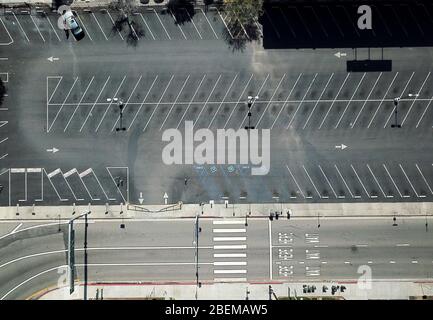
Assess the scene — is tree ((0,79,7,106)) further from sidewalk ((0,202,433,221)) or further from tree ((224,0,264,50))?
tree ((224,0,264,50))

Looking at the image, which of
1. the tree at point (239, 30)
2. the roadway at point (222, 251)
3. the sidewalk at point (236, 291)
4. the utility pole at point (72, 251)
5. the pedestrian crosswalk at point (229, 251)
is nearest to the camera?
the sidewalk at point (236, 291)

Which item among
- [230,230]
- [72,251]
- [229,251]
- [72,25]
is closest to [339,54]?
[230,230]

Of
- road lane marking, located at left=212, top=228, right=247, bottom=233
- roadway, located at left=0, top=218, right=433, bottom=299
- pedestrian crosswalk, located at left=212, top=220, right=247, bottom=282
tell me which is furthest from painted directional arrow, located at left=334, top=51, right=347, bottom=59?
road lane marking, located at left=212, top=228, right=247, bottom=233

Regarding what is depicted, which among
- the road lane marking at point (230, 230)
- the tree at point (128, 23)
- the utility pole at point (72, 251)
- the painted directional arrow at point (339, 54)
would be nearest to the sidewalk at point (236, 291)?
the utility pole at point (72, 251)

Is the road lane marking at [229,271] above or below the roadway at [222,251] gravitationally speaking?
below

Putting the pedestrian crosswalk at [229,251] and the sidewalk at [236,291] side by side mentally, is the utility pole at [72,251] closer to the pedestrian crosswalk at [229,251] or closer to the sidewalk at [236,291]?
the sidewalk at [236,291]

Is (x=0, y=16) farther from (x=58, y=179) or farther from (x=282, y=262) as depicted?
(x=282, y=262)
